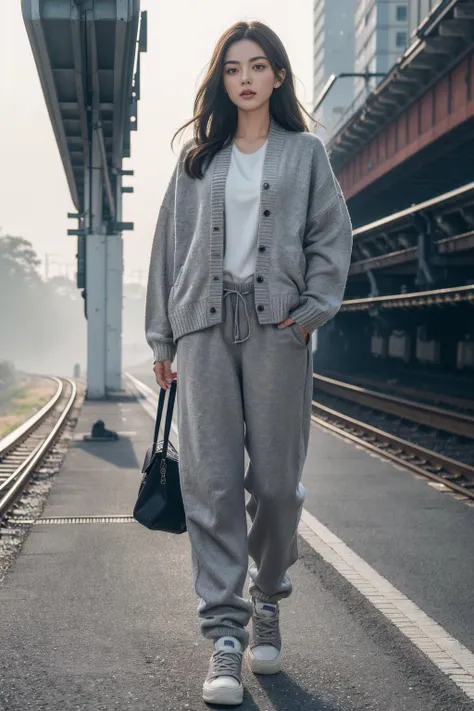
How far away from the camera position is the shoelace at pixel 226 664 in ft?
12.1

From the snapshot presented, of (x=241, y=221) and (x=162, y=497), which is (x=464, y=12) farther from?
(x=162, y=497)

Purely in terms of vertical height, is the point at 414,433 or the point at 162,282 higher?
the point at 162,282

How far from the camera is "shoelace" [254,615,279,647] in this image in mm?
3980

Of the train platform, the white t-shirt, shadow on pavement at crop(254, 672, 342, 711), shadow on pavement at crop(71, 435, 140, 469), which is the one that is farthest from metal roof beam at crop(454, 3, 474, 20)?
shadow on pavement at crop(254, 672, 342, 711)

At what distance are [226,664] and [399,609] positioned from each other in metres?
1.52

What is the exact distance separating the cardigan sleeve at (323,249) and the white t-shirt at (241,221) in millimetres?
190

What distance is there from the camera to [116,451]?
514 inches

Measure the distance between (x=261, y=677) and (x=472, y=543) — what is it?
3.16 meters

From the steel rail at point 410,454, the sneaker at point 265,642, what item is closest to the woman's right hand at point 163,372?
the sneaker at point 265,642

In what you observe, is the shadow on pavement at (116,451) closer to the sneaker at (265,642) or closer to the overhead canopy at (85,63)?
the overhead canopy at (85,63)

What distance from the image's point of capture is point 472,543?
6.82m

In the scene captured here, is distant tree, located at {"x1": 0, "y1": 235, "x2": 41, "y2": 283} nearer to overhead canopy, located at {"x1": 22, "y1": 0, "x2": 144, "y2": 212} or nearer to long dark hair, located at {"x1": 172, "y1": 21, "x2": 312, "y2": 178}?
overhead canopy, located at {"x1": 22, "y1": 0, "x2": 144, "y2": 212}

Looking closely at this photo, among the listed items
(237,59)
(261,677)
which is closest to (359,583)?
(261,677)

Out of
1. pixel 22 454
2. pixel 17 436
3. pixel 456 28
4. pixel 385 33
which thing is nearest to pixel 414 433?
pixel 22 454
